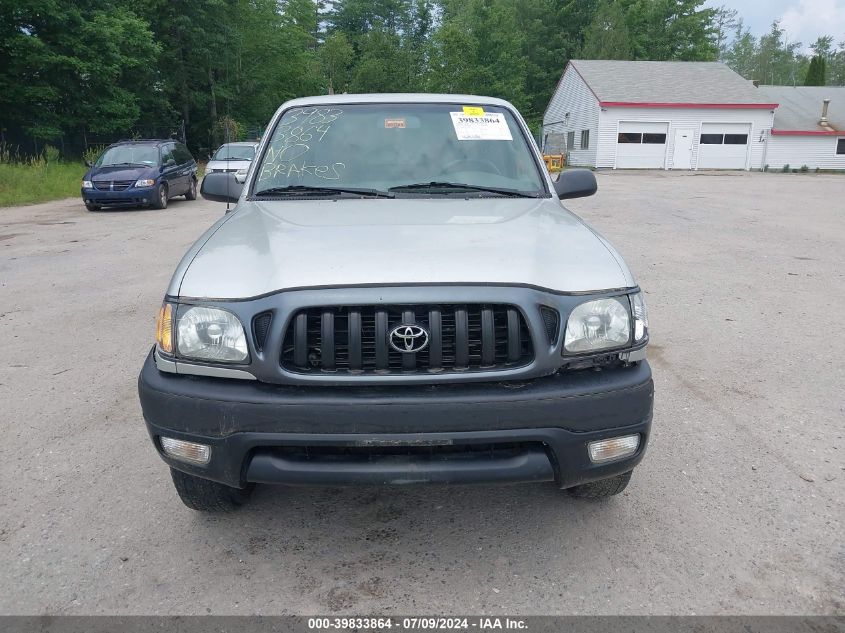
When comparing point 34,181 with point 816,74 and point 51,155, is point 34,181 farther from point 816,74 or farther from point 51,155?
point 816,74

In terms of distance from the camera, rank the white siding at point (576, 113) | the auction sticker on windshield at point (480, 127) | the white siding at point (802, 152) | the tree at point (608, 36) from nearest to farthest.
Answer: the auction sticker on windshield at point (480, 127), the white siding at point (576, 113), the white siding at point (802, 152), the tree at point (608, 36)

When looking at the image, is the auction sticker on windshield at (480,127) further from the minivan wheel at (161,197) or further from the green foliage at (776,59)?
the green foliage at (776,59)

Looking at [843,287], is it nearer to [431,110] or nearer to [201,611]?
[431,110]

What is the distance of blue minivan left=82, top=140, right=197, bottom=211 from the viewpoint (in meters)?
14.9

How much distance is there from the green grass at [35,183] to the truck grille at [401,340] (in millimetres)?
17990

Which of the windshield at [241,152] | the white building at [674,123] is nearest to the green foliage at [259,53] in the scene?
the windshield at [241,152]

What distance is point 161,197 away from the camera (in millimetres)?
15641

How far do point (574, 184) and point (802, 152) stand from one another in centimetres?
3971

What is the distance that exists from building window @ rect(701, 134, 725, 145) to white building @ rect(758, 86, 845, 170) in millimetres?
2836

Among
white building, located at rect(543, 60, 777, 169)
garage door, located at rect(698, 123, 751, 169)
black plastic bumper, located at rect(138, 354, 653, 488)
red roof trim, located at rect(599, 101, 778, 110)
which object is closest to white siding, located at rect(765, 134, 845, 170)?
white building, located at rect(543, 60, 777, 169)

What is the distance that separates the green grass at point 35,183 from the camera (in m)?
17.7

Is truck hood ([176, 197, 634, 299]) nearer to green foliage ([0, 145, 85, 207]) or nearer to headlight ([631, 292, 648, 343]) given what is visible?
headlight ([631, 292, 648, 343])

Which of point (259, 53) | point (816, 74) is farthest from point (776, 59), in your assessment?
point (259, 53)

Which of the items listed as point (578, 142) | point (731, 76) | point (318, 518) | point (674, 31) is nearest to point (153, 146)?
point (318, 518)
